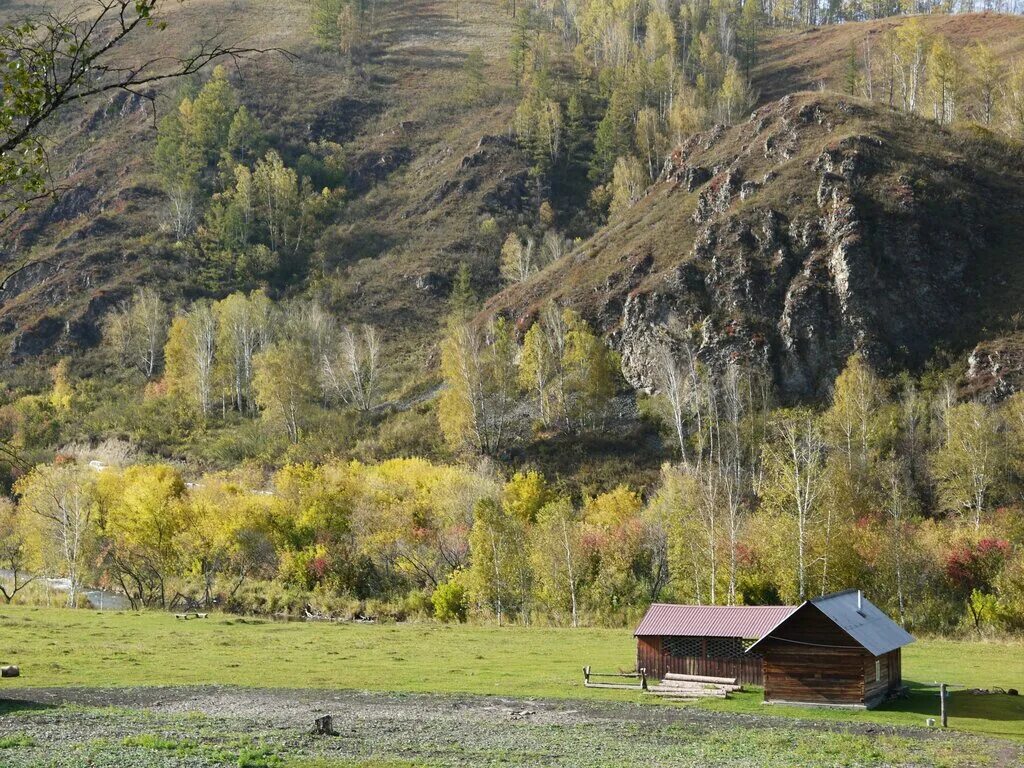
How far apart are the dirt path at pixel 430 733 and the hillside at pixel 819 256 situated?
7780cm

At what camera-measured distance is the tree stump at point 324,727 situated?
1149 inches

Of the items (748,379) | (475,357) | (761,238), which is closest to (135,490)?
(475,357)

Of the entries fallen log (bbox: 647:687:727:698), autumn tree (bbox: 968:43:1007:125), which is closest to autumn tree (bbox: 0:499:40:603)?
fallen log (bbox: 647:687:727:698)

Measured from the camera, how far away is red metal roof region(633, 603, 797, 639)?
42.7 metres

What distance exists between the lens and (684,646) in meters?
44.2

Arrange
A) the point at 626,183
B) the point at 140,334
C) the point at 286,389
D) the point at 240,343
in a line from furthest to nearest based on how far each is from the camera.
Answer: the point at 626,183, the point at 140,334, the point at 240,343, the point at 286,389

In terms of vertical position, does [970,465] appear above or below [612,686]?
above

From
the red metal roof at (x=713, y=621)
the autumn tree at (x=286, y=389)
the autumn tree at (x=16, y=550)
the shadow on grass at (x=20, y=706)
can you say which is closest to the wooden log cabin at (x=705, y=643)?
the red metal roof at (x=713, y=621)

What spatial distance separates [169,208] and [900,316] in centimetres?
12524

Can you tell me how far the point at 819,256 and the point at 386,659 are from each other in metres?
84.9

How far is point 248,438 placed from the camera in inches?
4592

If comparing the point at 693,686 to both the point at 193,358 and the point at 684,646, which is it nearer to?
the point at 684,646

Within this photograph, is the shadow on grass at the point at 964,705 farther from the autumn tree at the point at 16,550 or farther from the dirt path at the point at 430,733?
the autumn tree at the point at 16,550

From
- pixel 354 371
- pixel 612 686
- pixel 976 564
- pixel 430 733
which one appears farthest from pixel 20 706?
pixel 354 371
